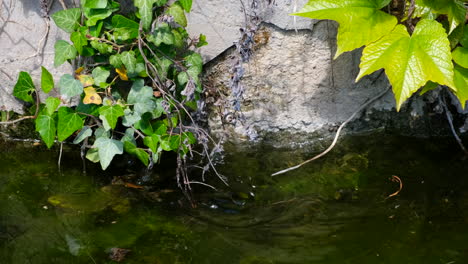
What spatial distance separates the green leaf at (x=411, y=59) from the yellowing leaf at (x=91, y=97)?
108 centimetres

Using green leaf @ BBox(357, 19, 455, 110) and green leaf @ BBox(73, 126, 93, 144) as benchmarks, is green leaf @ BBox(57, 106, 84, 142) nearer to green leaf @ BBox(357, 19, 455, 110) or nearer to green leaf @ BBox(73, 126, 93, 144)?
green leaf @ BBox(73, 126, 93, 144)

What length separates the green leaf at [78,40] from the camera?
219 centimetres

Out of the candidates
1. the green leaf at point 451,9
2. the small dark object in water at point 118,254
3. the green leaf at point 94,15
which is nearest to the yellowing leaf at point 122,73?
the green leaf at point 94,15

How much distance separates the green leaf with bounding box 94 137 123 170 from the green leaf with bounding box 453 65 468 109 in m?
1.42

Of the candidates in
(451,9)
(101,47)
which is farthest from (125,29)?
(451,9)

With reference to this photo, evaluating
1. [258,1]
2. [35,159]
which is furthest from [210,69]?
[35,159]

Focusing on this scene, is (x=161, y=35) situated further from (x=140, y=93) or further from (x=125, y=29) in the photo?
(x=140, y=93)

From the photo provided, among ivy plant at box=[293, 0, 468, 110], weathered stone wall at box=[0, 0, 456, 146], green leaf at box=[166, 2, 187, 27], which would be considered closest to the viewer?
ivy plant at box=[293, 0, 468, 110]

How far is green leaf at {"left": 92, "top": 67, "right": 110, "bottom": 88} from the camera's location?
2277 millimetres

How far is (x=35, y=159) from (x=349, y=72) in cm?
156

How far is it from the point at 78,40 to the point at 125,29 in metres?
0.20

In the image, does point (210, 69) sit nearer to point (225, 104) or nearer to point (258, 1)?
point (225, 104)

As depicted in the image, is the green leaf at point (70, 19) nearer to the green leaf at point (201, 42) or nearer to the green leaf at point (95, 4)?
the green leaf at point (95, 4)

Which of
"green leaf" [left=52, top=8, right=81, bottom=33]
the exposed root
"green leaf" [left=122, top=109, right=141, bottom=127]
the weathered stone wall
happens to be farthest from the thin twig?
"green leaf" [left=52, top=8, right=81, bottom=33]
